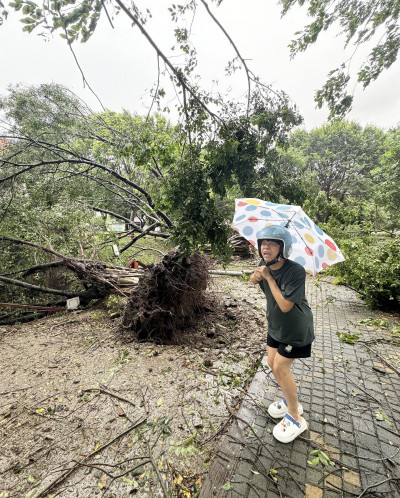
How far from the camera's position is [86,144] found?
935cm

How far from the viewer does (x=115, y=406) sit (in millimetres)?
2725

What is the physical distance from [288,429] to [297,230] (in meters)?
1.91

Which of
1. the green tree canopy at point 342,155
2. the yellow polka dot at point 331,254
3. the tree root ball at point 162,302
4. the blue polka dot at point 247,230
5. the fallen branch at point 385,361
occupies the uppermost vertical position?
the green tree canopy at point 342,155

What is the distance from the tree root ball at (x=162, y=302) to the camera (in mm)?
4301

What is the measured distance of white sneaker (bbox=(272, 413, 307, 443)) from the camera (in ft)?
7.01

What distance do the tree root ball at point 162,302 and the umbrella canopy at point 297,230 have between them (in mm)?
1991

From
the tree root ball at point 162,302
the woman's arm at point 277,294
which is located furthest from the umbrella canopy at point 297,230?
the tree root ball at point 162,302

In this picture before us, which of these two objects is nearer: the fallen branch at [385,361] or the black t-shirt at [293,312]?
the black t-shirt at [293,312]

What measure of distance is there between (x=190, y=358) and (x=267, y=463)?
189cm

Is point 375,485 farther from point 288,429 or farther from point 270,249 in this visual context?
point 270,249

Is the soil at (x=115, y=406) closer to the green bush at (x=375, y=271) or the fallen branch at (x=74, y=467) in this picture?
the fallen branch at (x=74, y=467)

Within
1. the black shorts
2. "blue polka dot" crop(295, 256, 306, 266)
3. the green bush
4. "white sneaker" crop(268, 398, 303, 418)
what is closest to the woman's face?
"blue polka dot" crop(295, 256, 306, 266)

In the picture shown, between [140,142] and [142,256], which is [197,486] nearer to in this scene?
[140,142]

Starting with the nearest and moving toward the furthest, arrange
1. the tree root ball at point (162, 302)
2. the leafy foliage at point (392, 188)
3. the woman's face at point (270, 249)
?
the woman's face at point (270, 249) < the tree root ball at point (162, 302) < the leafy foliage at point (392, 188)
